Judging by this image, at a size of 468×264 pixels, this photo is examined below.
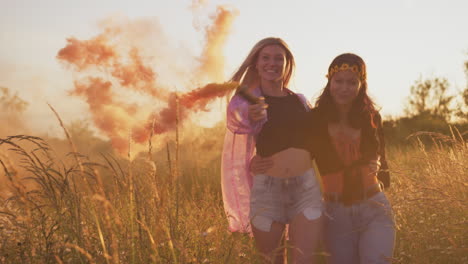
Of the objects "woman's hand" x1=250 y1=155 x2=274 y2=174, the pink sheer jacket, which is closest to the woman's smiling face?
the pink sheer jacket

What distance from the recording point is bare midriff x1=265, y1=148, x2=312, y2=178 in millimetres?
3650

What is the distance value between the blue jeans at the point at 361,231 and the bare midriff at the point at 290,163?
1.22 ft

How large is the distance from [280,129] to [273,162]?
0.99 ft

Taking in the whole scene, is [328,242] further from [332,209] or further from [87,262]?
[87,262]

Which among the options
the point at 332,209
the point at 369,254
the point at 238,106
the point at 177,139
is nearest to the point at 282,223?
the point at 332,209

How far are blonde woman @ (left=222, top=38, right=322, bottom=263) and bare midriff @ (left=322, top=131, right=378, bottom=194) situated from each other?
165mm

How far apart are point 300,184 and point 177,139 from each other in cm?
134

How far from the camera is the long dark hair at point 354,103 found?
12.6ft

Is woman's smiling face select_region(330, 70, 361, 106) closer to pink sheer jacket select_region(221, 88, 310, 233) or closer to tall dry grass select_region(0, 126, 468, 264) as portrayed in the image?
pink sheer jacket select_region(221, 88, 310, 233)

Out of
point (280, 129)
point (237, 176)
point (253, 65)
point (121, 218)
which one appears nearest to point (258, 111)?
point (280, 129)

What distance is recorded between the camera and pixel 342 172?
3.68 m

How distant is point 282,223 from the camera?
3654mm

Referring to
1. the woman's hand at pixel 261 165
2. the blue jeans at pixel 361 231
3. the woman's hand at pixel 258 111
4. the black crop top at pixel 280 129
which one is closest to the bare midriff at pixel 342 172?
the blue jeans at pixel 361 231

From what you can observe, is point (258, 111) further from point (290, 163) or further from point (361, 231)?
point (361, 231)
